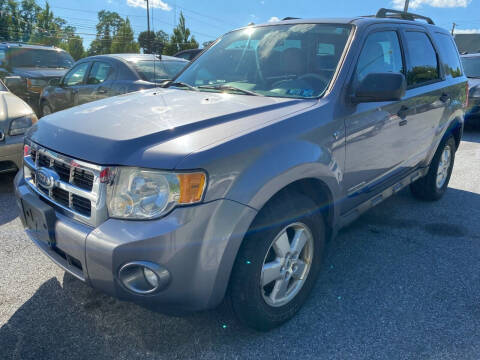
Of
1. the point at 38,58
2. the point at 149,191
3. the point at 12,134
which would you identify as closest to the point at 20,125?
the point at 12,134

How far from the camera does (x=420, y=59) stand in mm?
3574

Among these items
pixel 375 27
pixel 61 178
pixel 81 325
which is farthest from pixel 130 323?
pixel 375 27

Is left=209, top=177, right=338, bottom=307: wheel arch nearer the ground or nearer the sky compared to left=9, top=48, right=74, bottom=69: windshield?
nearer the ground

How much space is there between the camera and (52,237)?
78.4 inches

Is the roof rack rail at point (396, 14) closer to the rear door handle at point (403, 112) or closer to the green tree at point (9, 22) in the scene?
the rear door handle at point (403, 112)

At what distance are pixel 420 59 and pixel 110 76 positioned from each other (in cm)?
450

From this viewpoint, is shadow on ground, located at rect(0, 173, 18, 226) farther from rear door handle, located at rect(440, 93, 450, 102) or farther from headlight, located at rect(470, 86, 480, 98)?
headlight, located at rect(470, 86, 480, 98)

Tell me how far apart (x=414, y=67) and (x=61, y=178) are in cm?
301

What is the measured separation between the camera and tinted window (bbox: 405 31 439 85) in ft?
11.2

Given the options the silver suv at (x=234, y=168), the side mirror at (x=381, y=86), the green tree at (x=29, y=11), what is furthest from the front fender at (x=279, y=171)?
the green tree at (x=29, y=11)

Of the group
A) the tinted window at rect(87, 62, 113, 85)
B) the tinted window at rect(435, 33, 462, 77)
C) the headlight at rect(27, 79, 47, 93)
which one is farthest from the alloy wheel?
the headlight at rect(27, 79, 47, 93)

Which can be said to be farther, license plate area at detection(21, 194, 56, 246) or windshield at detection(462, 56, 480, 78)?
windshield at detection(462, 56, 480, 78)

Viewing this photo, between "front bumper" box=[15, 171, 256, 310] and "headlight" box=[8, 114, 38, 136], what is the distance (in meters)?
2.95

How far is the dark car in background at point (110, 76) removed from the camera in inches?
229
